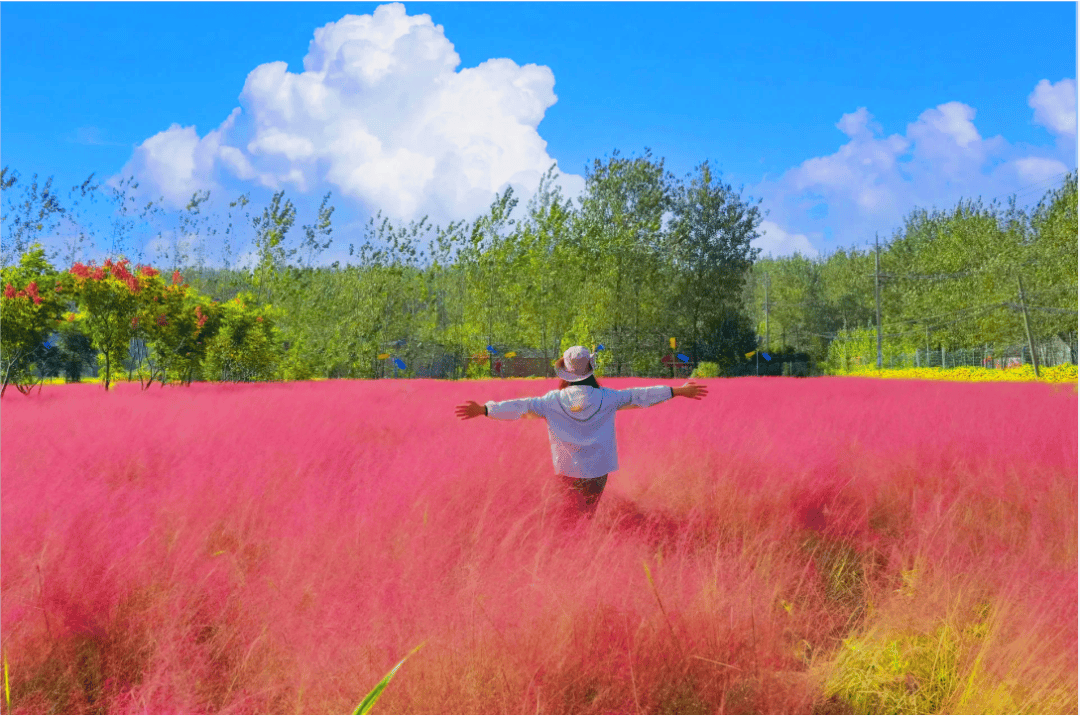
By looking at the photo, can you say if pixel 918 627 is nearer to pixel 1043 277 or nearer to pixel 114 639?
pixel 114 639

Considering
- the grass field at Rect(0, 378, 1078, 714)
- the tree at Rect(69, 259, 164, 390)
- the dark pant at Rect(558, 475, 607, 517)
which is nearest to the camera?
the grass field at Rect(0, 378, 1078, 714)

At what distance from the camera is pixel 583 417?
157 inches

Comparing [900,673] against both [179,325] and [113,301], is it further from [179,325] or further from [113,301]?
[179,325]

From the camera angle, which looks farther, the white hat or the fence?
the fence

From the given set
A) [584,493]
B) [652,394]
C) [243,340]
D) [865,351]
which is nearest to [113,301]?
[243,340]

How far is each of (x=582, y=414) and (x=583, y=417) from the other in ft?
0.08

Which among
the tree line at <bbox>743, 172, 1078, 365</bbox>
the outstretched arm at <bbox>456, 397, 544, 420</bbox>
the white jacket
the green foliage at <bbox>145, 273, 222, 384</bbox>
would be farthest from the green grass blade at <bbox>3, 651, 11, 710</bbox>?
the tree line at <bbox>743, 172, 1078, 365</bbox>

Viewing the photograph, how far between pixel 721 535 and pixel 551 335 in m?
29.0

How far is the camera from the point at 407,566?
320 centimetres

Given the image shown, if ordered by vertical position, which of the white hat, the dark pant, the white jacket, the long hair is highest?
the white hat

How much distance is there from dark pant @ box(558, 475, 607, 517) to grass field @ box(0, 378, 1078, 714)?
168 mm

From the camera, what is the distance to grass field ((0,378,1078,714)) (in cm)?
249

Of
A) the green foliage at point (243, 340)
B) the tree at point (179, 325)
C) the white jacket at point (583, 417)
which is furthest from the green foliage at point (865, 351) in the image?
the white jacket at point (583, 417)

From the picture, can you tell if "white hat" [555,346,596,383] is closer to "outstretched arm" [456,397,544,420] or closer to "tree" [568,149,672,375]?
"outstretched arm" [456,397,544,420]
